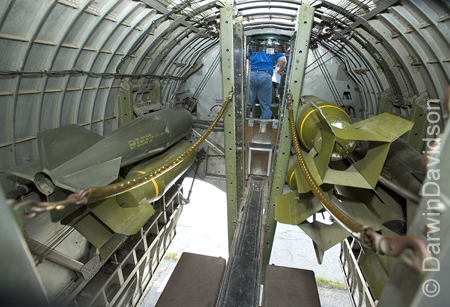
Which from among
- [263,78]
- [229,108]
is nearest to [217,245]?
[263,78]

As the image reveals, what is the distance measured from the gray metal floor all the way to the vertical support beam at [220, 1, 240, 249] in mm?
3969

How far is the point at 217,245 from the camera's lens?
26.2 ft

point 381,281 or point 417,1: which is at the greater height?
point 417,1

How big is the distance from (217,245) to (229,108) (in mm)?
6001

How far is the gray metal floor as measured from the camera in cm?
687

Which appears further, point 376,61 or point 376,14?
point 376,61

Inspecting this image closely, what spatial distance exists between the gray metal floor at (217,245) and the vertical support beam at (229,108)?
3.97m

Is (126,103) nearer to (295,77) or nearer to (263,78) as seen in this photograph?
(263,78)

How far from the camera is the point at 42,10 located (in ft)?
10.9

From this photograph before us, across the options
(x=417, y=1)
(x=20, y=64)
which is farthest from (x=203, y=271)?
(x=417, y=1)

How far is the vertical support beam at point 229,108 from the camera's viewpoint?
3.00 m

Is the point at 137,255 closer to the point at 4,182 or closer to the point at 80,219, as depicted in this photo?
the point at 80,219

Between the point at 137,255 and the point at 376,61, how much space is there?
299 inches

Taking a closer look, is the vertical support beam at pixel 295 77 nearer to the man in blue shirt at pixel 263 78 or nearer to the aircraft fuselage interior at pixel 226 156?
the aircraft fuselage interior at pixel 226 156
